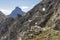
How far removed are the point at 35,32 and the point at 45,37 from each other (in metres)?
11.2

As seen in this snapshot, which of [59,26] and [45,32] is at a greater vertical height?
[59,26]

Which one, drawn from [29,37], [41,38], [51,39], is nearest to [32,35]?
[29,37]

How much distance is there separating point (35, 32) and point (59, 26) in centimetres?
1265

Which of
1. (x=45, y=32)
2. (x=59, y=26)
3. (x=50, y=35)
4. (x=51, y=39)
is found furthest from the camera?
(x=59, y=26)

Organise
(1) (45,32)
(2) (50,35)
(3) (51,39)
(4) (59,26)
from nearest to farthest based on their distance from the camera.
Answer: (3) (51,39) < (2) (50,35) < (1) (45,32) < (4) (59,26)

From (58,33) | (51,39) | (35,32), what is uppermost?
(35,32)

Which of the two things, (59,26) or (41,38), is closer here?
(41,38)

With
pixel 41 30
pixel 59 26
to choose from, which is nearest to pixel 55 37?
pixel 41 30

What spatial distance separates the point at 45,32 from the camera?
82.2 m

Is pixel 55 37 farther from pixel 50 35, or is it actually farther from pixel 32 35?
pixel 32 35

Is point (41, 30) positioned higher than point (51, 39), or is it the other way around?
point (41, 30)

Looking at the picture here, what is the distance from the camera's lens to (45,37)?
2931 inches

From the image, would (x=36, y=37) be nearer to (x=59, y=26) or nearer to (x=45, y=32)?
(x=45, y=32)

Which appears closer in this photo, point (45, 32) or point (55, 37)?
point (55, 37)
